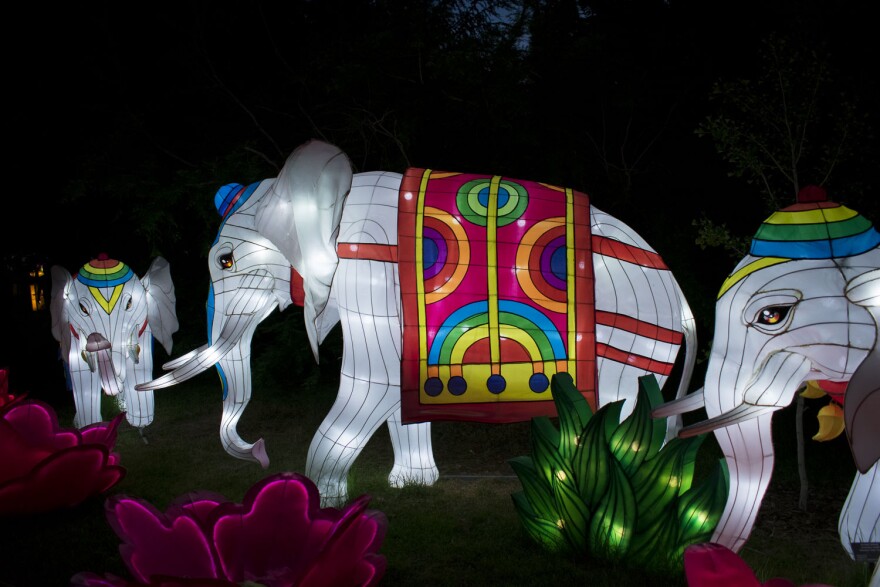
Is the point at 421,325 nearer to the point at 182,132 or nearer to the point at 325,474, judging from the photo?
the point at 325,474

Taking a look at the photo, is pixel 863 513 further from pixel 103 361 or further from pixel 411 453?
pixel 103 361

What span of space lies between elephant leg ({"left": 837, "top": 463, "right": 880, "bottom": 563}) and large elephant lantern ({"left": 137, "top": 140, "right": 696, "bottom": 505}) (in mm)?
970

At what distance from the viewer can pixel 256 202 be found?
14.0ft

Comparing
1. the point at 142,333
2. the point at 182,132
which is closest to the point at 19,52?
the point at 182,132

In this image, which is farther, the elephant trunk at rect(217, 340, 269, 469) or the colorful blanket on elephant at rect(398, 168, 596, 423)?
the elephant trunk at rect(217, 340, 269, 469)

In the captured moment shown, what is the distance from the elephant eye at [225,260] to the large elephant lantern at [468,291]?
0.44m

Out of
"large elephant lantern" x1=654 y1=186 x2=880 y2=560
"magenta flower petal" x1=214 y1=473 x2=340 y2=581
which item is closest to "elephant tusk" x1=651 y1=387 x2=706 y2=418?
"large elephant lantern" x1=654 y1=186 x2=880 y2=560

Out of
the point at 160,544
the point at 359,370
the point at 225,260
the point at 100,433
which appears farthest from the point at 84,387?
the point at 160,544

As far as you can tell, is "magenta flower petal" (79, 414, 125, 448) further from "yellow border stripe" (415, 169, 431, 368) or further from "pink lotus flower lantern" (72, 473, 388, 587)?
"pink lotus flower lantern" (72, 473, 388, 587)

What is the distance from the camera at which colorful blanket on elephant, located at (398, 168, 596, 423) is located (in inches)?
146

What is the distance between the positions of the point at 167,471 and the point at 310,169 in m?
2.64

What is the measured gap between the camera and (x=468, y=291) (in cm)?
373

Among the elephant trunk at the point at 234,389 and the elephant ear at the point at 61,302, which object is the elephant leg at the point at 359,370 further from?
the elephant ear at the point at 61,302

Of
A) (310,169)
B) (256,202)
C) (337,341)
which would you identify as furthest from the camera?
(337,341)
